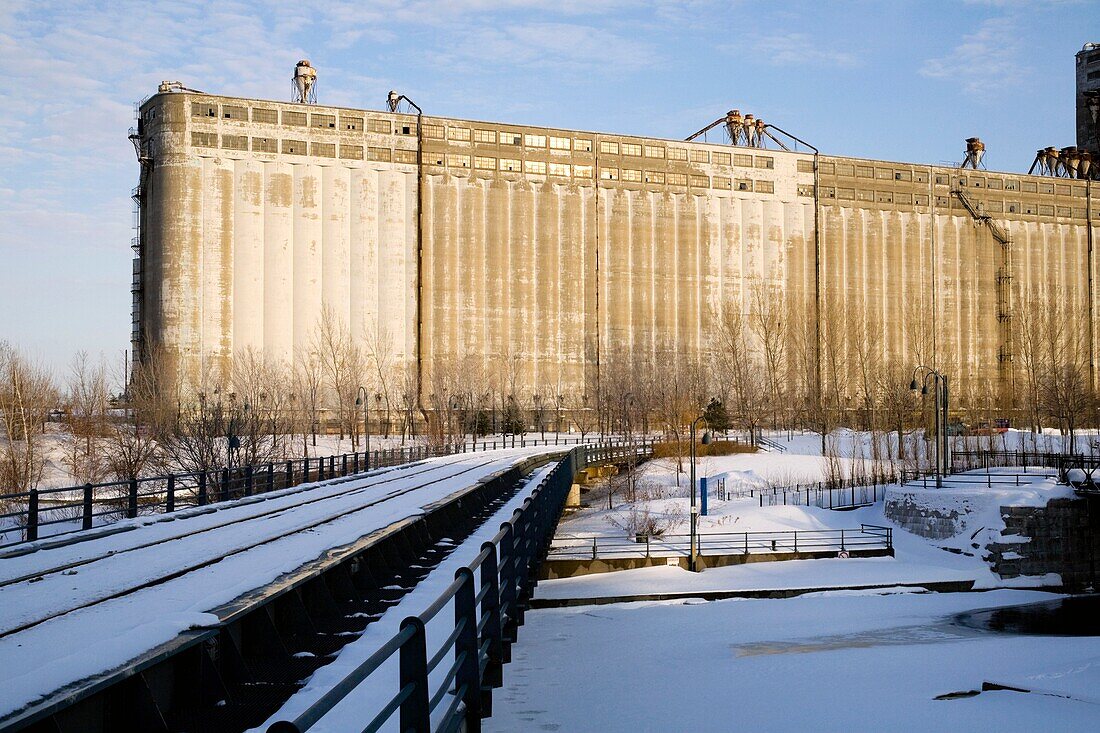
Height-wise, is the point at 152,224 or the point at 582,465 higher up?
the point at 152,224

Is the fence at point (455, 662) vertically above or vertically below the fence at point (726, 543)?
above

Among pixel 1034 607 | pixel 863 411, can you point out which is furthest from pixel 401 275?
pixel 1034 607

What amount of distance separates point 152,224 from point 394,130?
21920mm

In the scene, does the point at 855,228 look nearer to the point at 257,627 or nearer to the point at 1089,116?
the point at 1089,116

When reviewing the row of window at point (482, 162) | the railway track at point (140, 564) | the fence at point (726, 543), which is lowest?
the fence at point (726, 543)

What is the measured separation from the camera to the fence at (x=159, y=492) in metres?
20.2

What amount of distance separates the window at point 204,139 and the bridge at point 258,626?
74.5 meters

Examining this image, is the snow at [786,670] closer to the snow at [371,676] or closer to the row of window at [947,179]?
the snow at [371,676]

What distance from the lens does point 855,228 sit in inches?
4072

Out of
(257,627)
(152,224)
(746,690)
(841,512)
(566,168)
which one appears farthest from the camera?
(566,168)

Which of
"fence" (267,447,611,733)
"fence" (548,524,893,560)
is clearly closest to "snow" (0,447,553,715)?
"fence" (267,447,611,733)

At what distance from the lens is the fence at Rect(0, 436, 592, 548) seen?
2016cm

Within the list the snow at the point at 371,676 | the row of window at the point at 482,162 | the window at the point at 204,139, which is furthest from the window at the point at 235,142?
the snow at the point at 371,676

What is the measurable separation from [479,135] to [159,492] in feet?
235
